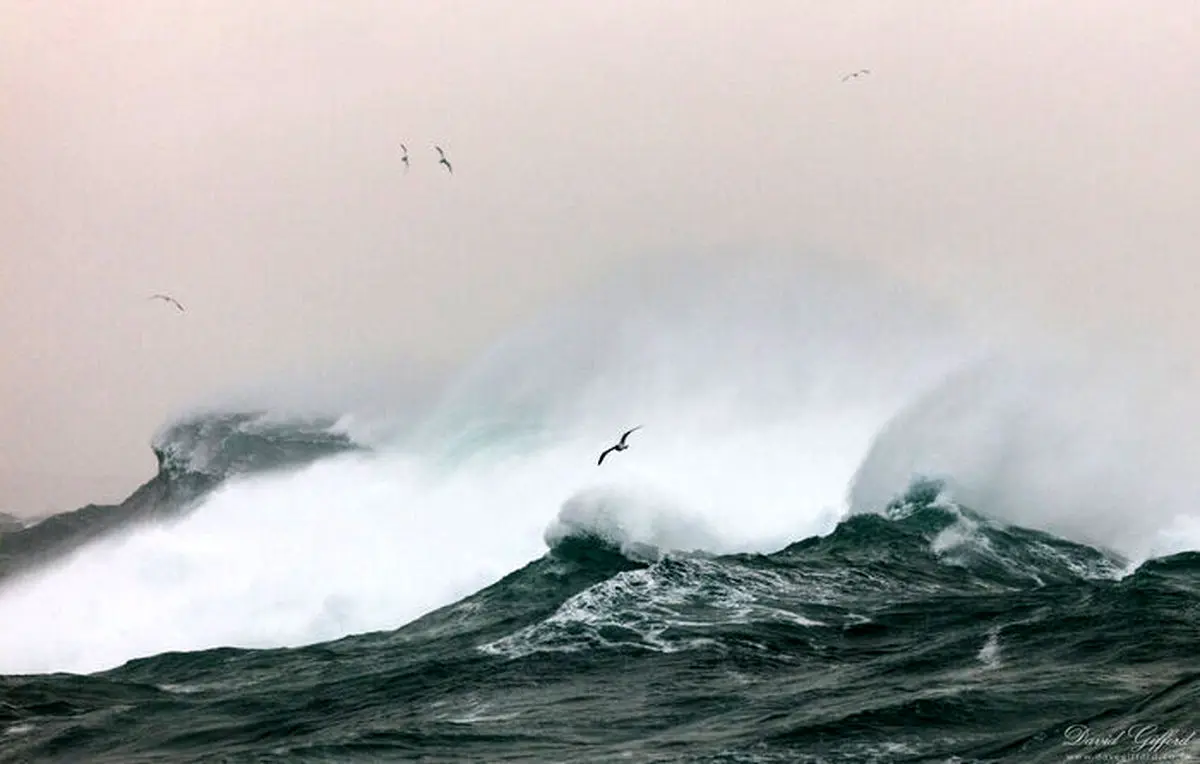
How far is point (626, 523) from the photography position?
49.1m

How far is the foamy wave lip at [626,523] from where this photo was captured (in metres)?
48.3

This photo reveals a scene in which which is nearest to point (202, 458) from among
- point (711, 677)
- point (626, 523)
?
point (626, 523)

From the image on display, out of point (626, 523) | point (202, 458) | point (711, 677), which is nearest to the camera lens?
point (711, 677)

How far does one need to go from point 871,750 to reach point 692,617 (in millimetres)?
12721

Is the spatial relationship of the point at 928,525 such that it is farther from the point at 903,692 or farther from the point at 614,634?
the point at 903,692

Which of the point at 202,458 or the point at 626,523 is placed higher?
the point at 202,458

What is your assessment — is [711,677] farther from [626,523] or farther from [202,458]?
[202,458]

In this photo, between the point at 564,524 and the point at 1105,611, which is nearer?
the point at 1105,611

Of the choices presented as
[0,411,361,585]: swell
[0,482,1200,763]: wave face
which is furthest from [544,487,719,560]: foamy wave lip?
[0,411,361,585]: swell

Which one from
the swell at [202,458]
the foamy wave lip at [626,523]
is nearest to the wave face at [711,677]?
the foamy wave lip at [626,523]

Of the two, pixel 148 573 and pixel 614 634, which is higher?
pixel 148 573

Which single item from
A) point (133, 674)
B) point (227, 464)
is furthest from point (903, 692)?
point (227, 464)

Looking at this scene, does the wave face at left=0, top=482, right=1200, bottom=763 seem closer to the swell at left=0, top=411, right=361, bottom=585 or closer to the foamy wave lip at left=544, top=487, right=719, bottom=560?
the foamy wave lip at left=544, top=487, right=719, bottom=560

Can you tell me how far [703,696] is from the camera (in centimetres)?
2666
